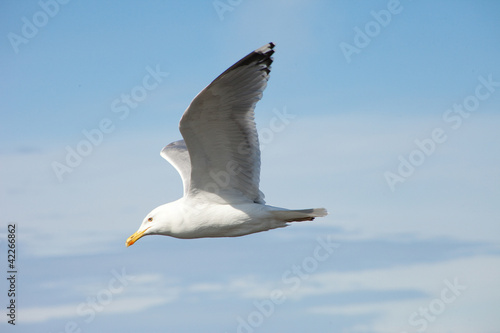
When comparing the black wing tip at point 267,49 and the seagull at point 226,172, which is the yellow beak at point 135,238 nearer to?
the seagull at point 226,172

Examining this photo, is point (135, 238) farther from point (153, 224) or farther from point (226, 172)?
point (226, 172)

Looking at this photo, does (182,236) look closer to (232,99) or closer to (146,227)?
(146,227)

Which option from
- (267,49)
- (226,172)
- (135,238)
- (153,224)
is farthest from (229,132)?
(135,238)

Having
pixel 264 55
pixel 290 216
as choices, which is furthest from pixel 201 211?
pixel 264 55

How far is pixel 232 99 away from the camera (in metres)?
9.30

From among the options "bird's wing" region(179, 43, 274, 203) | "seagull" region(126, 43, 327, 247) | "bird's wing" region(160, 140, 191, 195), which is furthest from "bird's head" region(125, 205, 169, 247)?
"bird's wing" region(160, 140, 191, 195)

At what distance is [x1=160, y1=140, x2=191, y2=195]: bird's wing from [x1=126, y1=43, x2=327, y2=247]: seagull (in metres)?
0.87

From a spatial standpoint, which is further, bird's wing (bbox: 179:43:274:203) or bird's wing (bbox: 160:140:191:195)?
bird's wing (bbox: 160:140:191:195)

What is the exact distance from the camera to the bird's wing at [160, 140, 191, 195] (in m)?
11.5

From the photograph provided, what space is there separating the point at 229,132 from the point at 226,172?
70cm

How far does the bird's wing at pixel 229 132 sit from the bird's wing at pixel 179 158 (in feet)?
3.63

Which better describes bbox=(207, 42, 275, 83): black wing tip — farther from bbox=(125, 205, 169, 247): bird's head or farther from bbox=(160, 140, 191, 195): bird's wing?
bbox=(160, 140, 191, 195): bird's wing

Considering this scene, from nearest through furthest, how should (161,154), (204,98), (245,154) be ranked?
(204,98) < (245,154) < (161,154)

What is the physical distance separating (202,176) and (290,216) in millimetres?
1268
